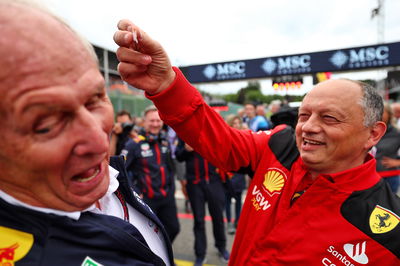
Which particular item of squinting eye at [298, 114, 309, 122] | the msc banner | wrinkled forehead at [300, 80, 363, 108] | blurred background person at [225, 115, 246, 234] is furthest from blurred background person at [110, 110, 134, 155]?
the msc banner

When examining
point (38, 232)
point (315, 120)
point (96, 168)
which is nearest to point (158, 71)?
point (96, 168)

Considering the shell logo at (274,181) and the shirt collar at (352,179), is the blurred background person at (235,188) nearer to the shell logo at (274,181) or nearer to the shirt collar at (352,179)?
the shell logo at (274,181)

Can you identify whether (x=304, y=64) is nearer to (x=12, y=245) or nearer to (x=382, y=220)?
(x=382, y=220)

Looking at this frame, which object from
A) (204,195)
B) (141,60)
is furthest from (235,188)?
(141,60)

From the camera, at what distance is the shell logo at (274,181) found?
1487mm

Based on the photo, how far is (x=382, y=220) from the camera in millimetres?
1241

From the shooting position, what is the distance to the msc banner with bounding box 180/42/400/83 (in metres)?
10.2

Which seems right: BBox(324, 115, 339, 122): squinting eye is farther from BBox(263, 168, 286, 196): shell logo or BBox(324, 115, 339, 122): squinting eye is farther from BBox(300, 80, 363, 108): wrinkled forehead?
BBox(263, 168, 286, 196): shell logo

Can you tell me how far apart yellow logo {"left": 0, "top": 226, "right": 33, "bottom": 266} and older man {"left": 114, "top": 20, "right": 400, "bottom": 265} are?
25.2 inches

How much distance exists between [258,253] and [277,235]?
0.15 meters

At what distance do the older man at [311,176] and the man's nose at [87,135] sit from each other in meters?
0.47

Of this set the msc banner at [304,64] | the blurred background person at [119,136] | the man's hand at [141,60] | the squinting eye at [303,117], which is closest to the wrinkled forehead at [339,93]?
the squinting eye at [303,117]

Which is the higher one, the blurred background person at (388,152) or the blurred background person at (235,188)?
the blurred background person at (388,152)

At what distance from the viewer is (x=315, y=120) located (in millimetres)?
1429
